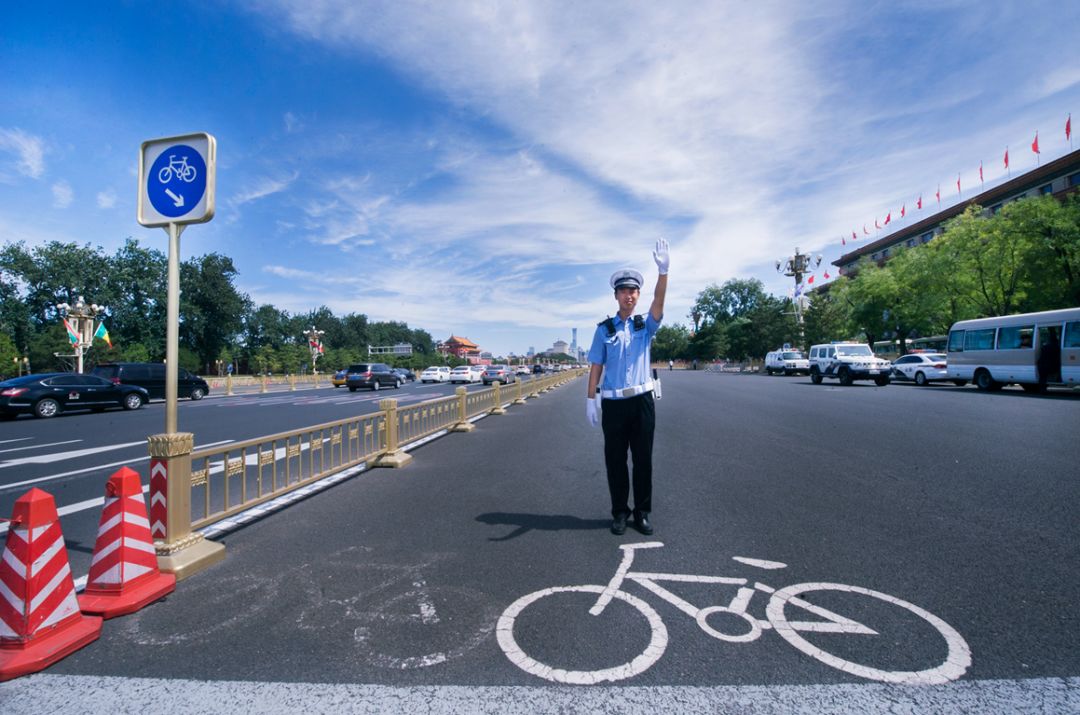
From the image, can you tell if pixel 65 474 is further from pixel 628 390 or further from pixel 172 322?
pixel 628 390

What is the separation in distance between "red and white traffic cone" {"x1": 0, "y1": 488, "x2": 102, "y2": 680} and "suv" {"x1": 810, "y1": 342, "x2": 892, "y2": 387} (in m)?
28.1

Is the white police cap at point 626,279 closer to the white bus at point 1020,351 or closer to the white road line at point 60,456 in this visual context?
the white road line at point 60,456

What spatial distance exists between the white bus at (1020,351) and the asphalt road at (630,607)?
1475 cm

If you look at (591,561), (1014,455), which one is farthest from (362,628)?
(1014,455)

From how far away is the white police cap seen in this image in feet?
14.5

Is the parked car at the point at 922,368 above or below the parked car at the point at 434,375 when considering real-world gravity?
above

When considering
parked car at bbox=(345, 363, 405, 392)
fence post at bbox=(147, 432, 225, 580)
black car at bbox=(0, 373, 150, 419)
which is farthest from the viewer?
parked car at bbox=(345, 363, 405, 392)

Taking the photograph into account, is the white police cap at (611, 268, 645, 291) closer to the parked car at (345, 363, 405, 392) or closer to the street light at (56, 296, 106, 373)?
the parked car at (345, 363, 405, 392)

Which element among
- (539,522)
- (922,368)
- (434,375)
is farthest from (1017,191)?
(539,522)

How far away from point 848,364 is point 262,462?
26.3 meters

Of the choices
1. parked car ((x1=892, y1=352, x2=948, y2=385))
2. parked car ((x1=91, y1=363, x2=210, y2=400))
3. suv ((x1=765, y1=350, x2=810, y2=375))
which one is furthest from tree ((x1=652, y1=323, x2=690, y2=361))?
parked car ((x1=91, y1=363, x2=210, y2=400))

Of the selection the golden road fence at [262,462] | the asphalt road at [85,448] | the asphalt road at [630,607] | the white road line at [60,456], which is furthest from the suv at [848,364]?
the white road line at [60,456]

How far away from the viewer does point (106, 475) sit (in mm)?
7129

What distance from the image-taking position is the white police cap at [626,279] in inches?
174
